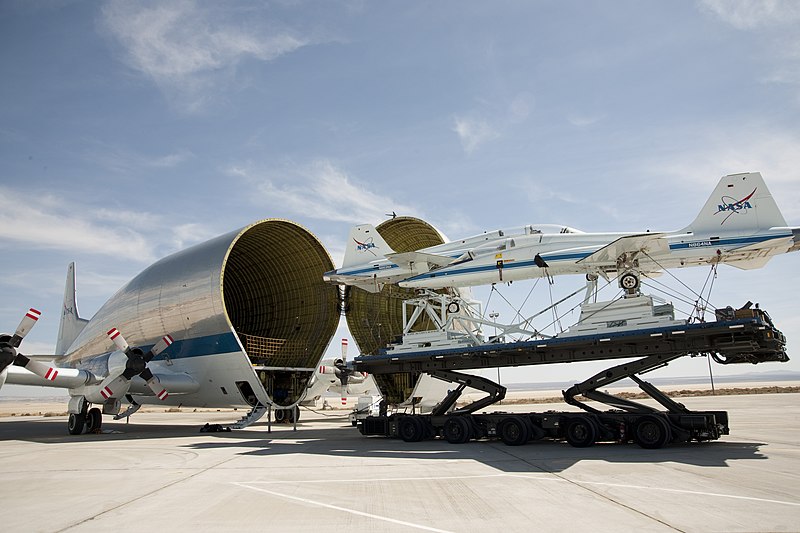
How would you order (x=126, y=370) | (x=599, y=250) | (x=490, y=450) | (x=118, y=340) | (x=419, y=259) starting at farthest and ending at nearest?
(x=118, y=340)
(x=126, y=370)
(x=419, y=259)
(x=599, y=250)
(x=490, y=450)

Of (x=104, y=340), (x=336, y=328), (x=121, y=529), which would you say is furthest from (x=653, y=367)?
(x=104, y=340)

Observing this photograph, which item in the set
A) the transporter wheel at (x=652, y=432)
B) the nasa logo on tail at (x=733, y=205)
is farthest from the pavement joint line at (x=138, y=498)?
the nasa logo on tail at (x=733, y=205)

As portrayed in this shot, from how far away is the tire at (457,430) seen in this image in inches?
820

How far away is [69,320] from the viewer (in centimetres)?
4794

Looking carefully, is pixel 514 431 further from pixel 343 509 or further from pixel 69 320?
pixel 69 320

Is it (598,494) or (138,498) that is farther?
(138,498)

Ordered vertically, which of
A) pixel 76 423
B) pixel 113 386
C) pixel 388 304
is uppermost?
pixel 388 304

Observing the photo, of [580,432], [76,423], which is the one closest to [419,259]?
[580,432]

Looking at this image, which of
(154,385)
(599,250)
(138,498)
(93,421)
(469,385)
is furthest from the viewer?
(93,421)

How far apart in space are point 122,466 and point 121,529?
8984 mm

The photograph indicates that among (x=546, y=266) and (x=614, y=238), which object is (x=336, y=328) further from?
(x=614, y=238)

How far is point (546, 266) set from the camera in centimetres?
2083

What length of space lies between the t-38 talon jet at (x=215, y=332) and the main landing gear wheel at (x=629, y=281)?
1688 centimetres

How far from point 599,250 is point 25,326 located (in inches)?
826
